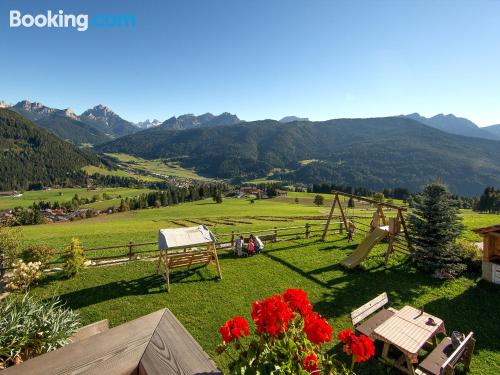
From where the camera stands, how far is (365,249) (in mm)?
16797

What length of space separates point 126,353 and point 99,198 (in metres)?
168

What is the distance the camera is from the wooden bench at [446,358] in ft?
23.7

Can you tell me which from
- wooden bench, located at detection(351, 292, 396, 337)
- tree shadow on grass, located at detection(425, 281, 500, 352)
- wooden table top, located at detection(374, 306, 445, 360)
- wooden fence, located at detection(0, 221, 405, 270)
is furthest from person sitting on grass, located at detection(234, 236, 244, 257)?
wooden table top, located at detection(374, 306, 445, 360)

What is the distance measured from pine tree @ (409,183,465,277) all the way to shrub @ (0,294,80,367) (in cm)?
1626

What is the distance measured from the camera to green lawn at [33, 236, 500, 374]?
10.3 metres

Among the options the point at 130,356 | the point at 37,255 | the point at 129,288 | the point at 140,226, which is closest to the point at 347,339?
the point at 130,356

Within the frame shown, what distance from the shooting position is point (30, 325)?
19.1 ft

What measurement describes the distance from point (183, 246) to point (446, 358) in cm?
1004

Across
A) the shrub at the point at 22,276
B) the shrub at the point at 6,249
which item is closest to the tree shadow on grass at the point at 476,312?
the shrub at the point at 22,276

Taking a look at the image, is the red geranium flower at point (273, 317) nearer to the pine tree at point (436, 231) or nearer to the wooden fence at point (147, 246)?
the wooden fence at point (147, 246)

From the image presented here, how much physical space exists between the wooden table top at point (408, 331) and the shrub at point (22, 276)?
44.2 feet

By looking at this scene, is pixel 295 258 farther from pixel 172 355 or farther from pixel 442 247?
pixel 172 355

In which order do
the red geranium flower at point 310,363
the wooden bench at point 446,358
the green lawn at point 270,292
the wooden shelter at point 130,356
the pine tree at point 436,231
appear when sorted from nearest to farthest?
the wooden shelter at point 130,356
the red geranium flower at point 310,363
the wooden bench at point 446,358
the green lawn at point 270,292
the pine tree at point 436,231

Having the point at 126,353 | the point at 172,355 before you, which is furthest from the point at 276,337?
the point at 126,353
